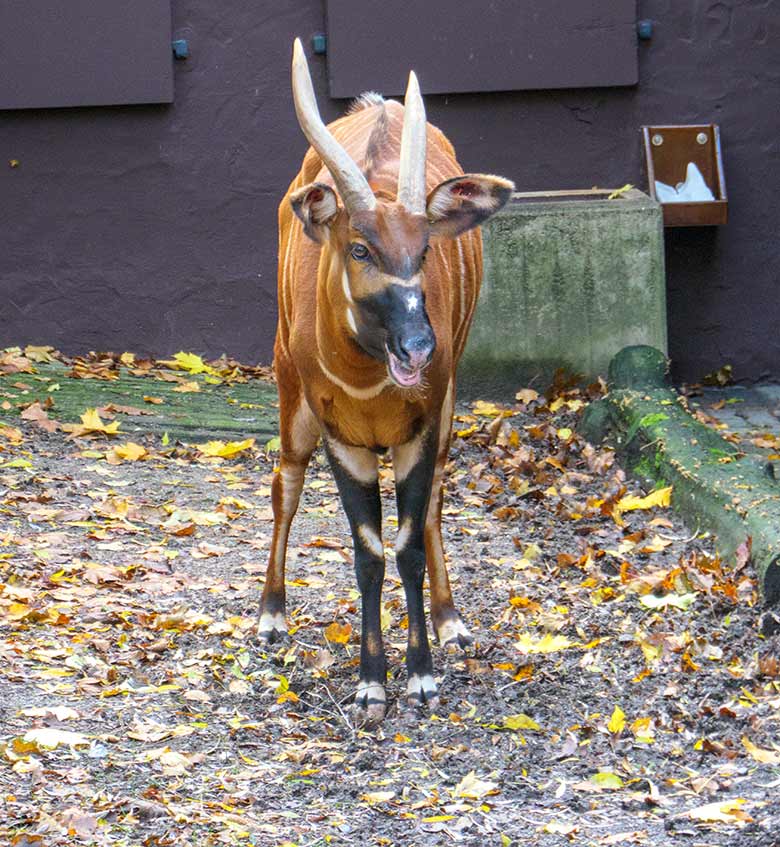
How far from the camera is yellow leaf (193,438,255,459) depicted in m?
7.89

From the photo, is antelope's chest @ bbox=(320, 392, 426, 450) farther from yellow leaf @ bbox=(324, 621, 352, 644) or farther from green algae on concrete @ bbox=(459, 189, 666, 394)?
green algae on concrete @ bbox=(459, 189, 666, 394)

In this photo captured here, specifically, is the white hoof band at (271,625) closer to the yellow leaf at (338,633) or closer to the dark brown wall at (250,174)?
the yellow leaf at (338,633)

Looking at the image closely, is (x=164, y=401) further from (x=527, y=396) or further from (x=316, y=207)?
(x=316, y=207)

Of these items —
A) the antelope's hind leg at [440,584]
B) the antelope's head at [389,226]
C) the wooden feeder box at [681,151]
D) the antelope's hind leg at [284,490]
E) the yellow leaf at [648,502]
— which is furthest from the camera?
the wooden feeder box at [681,151]

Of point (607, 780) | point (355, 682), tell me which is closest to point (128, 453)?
point (355, 682)

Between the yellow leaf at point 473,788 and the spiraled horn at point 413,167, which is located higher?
the spiraled horn at point 413,167

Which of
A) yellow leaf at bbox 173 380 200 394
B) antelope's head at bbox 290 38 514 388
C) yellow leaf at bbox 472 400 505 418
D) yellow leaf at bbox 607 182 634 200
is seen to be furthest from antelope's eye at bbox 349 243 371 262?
yellow leaf at bbox 607 182 634 200

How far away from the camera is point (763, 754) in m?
4.32

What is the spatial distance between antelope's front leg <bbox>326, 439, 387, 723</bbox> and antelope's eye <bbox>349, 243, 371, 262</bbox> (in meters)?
0.75

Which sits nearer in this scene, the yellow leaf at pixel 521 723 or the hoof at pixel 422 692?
the yellow leaf at pixel 521 723

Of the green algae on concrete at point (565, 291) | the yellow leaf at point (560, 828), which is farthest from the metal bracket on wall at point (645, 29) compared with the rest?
the yellow leaf at point (560, 828)

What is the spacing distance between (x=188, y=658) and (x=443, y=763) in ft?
3.71

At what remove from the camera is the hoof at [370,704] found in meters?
4.80

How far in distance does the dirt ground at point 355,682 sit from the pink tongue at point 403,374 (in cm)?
114
